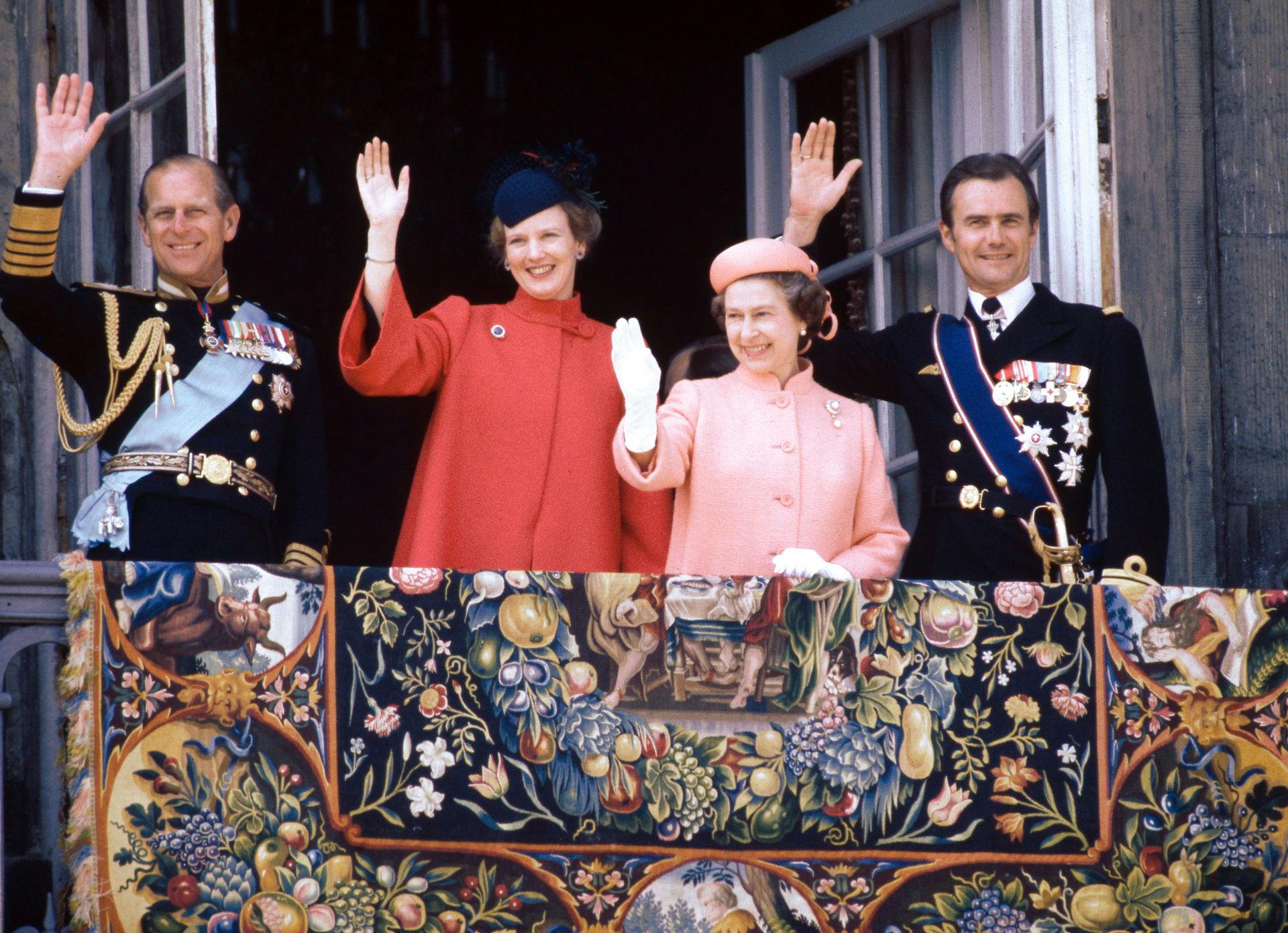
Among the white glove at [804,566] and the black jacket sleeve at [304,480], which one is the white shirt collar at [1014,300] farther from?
the black jacket sleeve at [304,480]

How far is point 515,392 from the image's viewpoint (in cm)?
407

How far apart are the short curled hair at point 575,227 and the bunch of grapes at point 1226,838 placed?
A: 5.86ft

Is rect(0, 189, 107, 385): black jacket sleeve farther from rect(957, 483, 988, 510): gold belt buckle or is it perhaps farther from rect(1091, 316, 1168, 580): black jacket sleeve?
rect(1091, 316, 1168, 580): black jacket sleeve

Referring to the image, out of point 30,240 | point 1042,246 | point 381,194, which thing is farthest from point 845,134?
point 30,240

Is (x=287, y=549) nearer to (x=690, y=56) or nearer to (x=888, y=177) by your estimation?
(x=888, y=177)

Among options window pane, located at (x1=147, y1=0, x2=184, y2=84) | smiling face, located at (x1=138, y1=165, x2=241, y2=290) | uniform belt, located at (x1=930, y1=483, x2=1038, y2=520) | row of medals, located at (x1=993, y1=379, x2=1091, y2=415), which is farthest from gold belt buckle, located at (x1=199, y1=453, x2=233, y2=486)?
row of medals, located at (x1=993, y1=379, x2=1091, y2=415)

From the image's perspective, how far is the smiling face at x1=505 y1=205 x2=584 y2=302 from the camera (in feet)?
13.6

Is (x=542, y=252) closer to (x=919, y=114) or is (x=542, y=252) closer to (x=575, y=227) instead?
(x=575, y=227)

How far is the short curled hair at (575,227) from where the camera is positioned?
4.17 meters

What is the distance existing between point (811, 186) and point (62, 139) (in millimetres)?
1575

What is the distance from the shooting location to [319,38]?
22.6ft

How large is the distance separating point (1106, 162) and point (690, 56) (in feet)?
9.63

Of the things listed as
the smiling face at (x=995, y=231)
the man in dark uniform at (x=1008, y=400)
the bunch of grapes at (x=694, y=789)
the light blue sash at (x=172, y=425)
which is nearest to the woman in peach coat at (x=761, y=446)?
the man in dark uniform at (x=1008, y=400)

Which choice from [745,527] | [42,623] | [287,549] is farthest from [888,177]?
[42,623]
